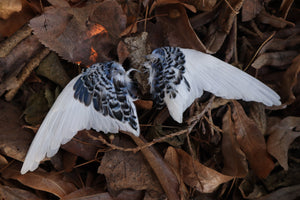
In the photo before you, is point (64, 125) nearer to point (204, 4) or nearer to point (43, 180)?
point (43, 180)

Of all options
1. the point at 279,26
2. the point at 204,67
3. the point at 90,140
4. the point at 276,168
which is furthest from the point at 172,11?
the point at 276,168

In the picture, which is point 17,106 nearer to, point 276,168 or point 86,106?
point 86,106

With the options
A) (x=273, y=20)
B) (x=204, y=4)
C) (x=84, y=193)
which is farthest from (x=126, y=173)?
(x=273, y=20)

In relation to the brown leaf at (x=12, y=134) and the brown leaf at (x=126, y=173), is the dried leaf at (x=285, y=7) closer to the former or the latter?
the brown leaf at (x=126, y=173)

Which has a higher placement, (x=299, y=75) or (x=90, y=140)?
(x=299, y=75)

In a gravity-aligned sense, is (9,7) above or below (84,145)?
above

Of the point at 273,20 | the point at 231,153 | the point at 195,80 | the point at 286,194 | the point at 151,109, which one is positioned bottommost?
the point at 286,194

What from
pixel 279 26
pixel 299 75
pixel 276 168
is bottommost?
pixel 276 168
